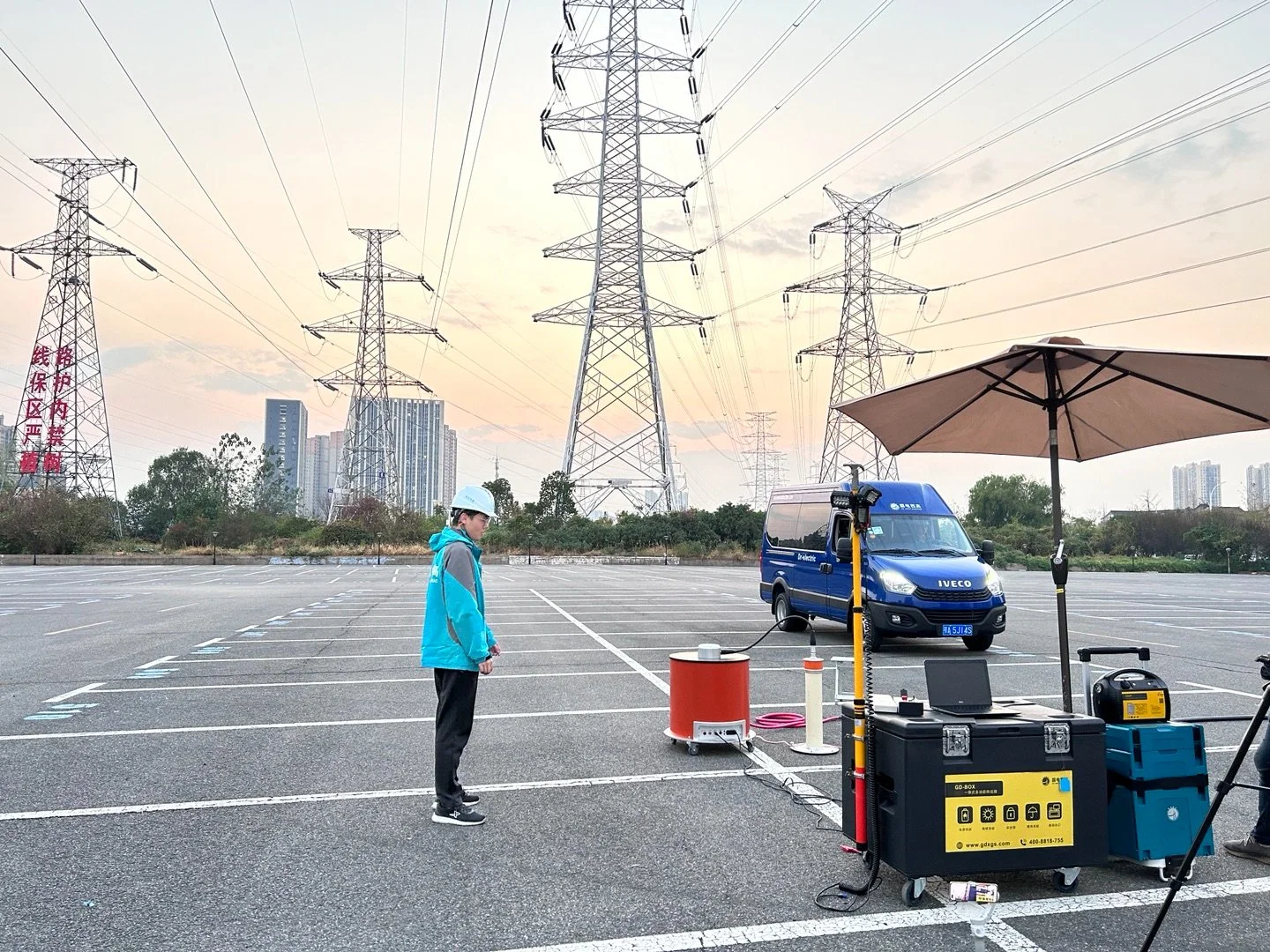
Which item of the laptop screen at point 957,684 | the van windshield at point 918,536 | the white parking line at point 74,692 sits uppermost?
the van windshield at point 918,536

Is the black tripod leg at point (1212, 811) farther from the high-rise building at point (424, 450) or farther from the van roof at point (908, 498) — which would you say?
the high-rise building at point (424, 450)

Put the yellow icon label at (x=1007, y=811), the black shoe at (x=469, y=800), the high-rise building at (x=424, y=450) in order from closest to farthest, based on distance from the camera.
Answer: the yellow icon label at (x=1007, y=811), the black shoe at (x=469, y=800), the high-rise building at (x=424, y=450)

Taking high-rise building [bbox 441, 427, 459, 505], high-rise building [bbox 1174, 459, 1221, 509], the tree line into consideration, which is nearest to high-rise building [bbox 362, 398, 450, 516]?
high-rise building [bbox 441, 427, 459, 505]

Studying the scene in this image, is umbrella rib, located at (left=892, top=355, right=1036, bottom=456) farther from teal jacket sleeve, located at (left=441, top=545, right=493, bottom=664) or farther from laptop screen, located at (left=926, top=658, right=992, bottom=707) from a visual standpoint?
teal jacket sleeve, located at (left=441, top=545, right=493, bottom=664)

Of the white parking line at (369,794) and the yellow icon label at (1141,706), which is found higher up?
the yellow icon label at (1141,706)

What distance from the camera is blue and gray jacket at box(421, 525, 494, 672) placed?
5559 mm

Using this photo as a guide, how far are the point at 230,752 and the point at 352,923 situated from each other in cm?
375

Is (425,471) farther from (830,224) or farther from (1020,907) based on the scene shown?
(1020,907)

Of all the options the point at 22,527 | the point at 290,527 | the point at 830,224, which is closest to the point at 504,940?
the point at 830,224

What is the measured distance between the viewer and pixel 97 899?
13.9 feet

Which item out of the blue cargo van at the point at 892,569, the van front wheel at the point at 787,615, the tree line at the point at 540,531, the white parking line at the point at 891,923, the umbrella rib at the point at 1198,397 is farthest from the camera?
the tree line at the point at 540,531

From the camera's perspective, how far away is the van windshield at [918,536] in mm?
13828

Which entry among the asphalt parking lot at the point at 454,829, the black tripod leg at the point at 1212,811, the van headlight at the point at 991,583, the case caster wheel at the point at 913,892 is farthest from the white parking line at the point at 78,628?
the black tripod leg at the point at 1212,811

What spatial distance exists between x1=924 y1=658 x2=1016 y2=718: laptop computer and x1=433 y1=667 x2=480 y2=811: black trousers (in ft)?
8.63
